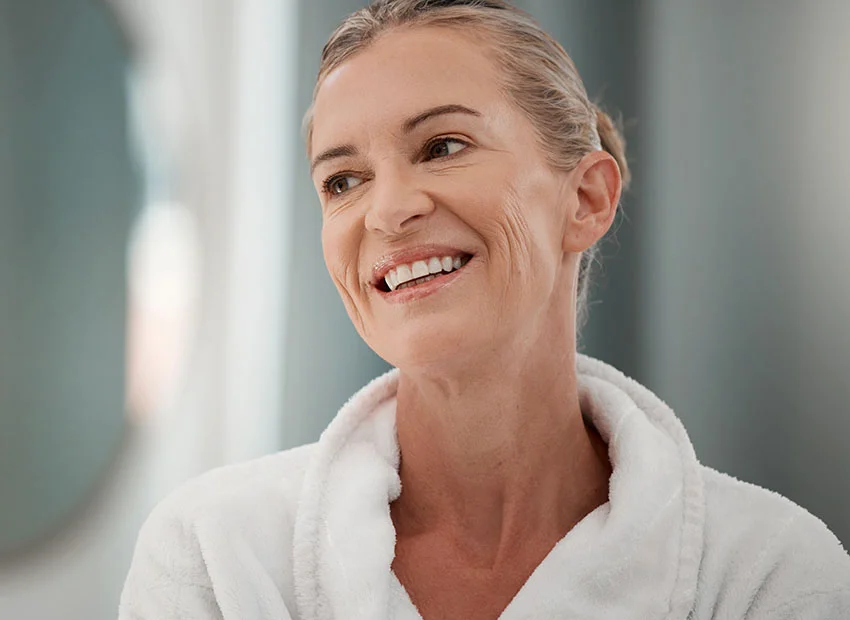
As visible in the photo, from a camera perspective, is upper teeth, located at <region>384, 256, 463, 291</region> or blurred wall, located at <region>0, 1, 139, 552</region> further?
blurred wall, located at <region>0, 1, 139, 552</region>

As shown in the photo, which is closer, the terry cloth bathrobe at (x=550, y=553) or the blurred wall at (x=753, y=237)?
the terry cloth bathrobe at (x=550, y=553)

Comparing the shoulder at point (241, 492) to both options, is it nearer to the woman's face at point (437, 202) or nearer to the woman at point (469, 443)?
the woman at point (469, 443)

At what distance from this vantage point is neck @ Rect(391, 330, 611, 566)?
95 centimetres

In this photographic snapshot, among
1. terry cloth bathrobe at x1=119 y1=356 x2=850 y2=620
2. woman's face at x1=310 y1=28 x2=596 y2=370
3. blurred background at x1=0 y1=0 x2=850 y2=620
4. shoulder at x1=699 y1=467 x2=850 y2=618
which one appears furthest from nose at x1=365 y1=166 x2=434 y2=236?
blurred background at x1=0 y1=0 x2=850 y2=620

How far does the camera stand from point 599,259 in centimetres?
134

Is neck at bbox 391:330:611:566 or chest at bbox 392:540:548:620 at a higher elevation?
neck at bbox 391:330:611:566

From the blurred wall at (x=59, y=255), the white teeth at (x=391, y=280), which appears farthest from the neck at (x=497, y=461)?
the blurred wall at (x=59, y=255)

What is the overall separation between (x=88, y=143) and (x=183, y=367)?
1.25ft

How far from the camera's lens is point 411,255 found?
0.88m

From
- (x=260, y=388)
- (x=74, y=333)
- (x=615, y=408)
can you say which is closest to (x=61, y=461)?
(x=74, y=333)

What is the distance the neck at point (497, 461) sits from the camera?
0.95 m

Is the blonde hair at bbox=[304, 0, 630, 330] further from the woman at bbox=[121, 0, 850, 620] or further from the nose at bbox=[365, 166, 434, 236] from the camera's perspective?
the nose at bbox=[365, 166, 434, 236]

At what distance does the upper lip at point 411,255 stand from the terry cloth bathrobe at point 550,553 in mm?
224

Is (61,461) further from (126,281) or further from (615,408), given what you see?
(615,408)
